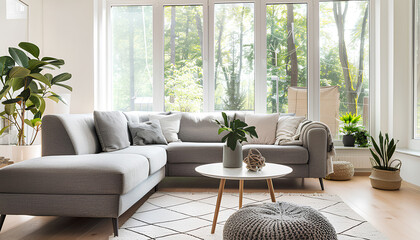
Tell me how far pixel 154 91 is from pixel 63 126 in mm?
2275

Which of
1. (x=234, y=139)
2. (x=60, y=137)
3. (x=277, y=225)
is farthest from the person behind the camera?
(x=60, y=137)

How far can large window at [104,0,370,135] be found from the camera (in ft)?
16.4

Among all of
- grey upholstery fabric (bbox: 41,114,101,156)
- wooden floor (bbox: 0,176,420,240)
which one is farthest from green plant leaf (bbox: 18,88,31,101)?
wooden floor (bbox: 0,176,420,240)

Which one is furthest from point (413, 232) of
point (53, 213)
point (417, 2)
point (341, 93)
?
point (417, 2)

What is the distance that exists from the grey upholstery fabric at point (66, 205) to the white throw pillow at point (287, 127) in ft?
7.78

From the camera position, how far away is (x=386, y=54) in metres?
4.73

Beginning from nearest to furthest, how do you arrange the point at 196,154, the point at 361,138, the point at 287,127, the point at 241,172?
1. the point at 241,172
2. the point at 196,154
3. the point at 287,127
4. the point at 361,138

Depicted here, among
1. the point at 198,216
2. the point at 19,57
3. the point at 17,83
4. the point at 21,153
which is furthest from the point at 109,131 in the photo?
the point at 198,216

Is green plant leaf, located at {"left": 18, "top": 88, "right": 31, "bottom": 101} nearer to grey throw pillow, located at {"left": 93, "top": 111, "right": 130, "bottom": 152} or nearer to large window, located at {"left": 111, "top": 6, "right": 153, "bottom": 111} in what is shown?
grey throw pillow, located at {"left": 93, "top": 111, "right": 130, "bottom": 152}

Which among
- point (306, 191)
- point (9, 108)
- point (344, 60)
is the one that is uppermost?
point (344, 60)

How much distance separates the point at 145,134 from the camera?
405 cm

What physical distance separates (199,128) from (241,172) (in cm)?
220

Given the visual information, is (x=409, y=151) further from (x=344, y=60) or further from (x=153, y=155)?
(x=153, y=155)

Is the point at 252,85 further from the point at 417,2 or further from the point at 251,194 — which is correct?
the point at 417,2
